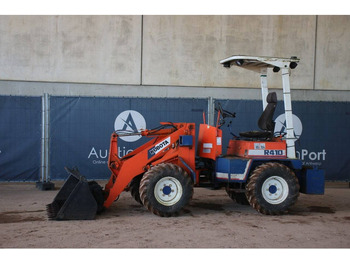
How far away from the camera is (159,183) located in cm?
664

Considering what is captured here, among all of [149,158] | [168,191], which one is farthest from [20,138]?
[168,191]

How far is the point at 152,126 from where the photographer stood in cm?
992

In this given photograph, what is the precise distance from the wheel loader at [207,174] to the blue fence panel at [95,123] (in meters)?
2.47

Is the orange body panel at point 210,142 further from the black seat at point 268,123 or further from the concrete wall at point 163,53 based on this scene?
the concrete wall at point 163,53

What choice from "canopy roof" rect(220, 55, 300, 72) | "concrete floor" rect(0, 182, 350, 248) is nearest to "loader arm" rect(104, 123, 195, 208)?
"concrete floor" rect(0, 182, 350, 248)

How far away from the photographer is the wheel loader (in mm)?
6613

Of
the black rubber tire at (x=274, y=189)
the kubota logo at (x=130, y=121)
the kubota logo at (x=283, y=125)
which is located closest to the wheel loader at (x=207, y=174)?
the black rubber tire at (x=274, y=189)

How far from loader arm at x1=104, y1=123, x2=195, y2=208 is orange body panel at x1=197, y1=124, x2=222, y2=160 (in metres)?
0.41

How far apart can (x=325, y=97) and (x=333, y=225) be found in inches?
285

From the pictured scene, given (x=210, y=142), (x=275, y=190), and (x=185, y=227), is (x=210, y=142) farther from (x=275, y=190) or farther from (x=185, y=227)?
(x=185, y=227)

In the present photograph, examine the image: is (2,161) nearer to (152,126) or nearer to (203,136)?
(152,126)

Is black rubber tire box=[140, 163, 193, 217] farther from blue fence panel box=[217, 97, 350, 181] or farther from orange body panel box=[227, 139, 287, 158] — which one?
blue fence panel box=[217, 97, 350, 181]

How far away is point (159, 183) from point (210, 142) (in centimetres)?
132

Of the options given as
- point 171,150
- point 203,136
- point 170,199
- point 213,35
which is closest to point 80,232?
point 170,199
